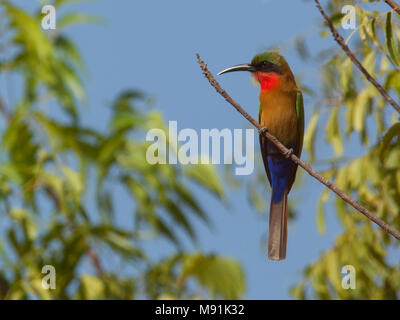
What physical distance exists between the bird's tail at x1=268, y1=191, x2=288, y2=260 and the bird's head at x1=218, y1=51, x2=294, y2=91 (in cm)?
34

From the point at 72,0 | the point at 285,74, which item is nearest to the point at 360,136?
the point at 285,74

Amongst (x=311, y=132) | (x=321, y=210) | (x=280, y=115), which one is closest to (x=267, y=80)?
(x=280, y=115)

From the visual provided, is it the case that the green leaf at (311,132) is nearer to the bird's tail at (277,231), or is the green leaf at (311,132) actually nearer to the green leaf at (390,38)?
the green leaf at (390,38)

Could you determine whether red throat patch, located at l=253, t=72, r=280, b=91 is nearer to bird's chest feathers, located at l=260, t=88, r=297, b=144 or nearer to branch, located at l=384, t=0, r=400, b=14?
bird's chest feathers, located at l=260, t=88, r=297, b=144

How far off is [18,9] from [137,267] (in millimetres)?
2039

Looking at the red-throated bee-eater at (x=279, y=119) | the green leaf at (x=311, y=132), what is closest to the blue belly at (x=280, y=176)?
the red-throated bee-eater at (x=279, y=119)

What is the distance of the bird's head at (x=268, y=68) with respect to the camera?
6.68ft

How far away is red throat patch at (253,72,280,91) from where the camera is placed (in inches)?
81.4

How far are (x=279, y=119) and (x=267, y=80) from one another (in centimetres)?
30

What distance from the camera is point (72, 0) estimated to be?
244 inches

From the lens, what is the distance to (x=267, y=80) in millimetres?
2135

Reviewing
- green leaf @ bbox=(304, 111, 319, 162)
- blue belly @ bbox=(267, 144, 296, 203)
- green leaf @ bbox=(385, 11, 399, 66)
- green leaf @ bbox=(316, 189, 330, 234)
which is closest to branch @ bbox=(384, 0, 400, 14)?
green leaf @ bbox=(385, 11, 399, 66)

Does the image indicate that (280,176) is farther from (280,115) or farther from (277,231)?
(277,231)
